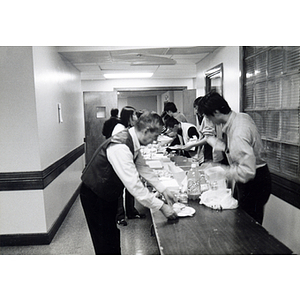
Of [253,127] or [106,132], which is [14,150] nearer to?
[106,132]

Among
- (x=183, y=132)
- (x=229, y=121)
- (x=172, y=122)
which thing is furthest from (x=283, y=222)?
(x=172, y=122)

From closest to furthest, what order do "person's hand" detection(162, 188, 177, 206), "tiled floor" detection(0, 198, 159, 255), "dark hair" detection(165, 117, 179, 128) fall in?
"person's hand" detection(162, 188, 177, 206) → "tiled floor" detection(0, 198, 159, 255) → "dark hair" detection(165, 117, 179, 128)

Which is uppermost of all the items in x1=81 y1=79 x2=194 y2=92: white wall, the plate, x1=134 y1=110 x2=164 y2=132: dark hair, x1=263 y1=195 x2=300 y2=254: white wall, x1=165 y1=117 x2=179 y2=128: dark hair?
x1=81 y1=79 x2=194 y2=92: white wall

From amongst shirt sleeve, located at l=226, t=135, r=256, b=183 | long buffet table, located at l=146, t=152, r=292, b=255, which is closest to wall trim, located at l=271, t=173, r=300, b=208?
shirt sleeve, located at l=226, t=135, r=256, b=183

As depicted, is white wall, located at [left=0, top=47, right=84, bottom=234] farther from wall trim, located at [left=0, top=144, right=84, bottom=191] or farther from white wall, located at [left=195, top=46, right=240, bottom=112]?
white wall, located at [left=195, top=46, right=240, bottom=112]

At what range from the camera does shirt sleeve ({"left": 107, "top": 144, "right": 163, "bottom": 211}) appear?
4.76ft

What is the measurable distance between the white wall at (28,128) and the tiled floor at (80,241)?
17cm

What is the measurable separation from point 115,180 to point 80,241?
0.80 metres

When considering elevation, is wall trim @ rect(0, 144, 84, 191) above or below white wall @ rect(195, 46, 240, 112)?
below

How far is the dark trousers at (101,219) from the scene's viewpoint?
165 cm

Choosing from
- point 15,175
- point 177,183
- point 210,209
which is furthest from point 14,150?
point 210,209

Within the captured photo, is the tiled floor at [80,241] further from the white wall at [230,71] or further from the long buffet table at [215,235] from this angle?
the white wall at [230,71]

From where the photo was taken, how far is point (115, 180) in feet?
5.19

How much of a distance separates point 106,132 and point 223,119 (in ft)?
5.22
